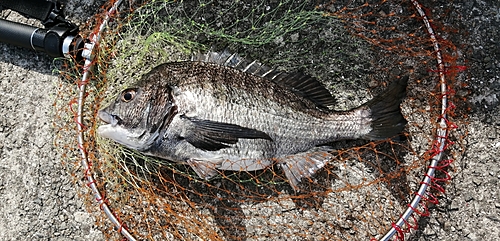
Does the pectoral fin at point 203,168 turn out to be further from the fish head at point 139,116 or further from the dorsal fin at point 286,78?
the dorsal fin at point 286,78

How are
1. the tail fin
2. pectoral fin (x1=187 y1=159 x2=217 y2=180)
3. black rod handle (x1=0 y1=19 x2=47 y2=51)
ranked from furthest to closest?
black rod handle (x1=0 y1=19 x2=47 y2=51) < pectoral fin (x1=187 y1=159 x2=217 y2=180) < the tail fin

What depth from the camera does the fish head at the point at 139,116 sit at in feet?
7.57

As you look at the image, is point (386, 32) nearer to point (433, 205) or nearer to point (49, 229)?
point (433, 205)

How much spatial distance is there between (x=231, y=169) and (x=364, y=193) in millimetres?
788

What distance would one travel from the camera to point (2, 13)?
2955 mm

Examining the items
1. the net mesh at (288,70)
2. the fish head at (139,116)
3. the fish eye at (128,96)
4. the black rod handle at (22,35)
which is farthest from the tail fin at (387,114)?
the black rod handle at (22,35)

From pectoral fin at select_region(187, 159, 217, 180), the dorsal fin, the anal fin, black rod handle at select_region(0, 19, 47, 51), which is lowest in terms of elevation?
pectoral fin at select_region(187, 159, 217, 180)

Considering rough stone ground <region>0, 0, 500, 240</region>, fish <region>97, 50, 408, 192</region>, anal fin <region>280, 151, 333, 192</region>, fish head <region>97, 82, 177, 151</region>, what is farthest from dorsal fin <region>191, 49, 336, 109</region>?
rough stone ground <region>0, 0, 500, 240</region>

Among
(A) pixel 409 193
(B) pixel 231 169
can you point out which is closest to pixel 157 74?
(B) pixel 231 169

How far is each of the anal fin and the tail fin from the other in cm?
28

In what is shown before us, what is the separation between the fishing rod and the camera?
2574 mm

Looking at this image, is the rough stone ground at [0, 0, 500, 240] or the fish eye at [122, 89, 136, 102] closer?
the fish eye at [122, 89, 136, 102]

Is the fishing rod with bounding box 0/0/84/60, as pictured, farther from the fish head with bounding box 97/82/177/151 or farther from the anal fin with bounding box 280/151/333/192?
the anal fin with bounding box 280/151/333/192

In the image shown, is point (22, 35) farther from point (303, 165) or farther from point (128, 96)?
point (303, 165)
